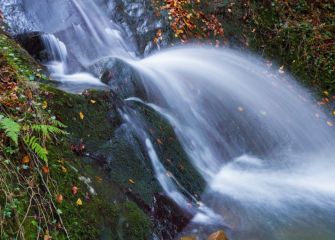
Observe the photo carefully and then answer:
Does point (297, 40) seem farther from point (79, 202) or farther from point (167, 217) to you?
point (79, 202)

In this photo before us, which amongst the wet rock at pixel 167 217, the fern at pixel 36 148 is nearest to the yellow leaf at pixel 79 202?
the fern at pixel 36 148

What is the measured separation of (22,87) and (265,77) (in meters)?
5.50

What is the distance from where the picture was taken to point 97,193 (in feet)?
12.9

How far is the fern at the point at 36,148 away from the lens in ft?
10.9

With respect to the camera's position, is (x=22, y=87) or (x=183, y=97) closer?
(x=22, y=87)

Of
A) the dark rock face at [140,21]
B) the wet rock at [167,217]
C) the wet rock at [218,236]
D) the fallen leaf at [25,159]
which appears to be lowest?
the wet rock at [167,217]

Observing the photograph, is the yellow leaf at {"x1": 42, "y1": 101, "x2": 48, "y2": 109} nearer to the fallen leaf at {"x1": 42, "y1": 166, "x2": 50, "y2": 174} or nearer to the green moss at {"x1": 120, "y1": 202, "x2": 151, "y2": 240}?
the fallen leaf at {"x1": 42, "y1": 166, "x2": 50, "y2": 174}

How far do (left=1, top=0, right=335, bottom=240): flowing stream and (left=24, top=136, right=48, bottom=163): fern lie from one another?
176cm

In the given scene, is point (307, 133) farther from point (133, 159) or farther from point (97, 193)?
point (97, 193)

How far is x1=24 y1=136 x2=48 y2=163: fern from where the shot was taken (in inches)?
131

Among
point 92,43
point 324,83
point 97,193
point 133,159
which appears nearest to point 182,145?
point 133,159

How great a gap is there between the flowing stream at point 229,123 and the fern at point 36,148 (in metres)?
1.76

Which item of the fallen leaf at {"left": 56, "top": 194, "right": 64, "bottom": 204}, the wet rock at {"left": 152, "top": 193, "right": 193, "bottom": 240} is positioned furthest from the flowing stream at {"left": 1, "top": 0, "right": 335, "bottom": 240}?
the fallen leaf at {"left": 56, "top": 194, "right": 64, "bottom": 204}

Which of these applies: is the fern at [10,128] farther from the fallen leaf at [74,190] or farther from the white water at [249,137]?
the white water at [249,137]
